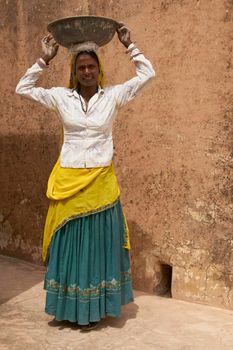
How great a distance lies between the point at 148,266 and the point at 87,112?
152 cm

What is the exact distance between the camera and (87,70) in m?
3.26

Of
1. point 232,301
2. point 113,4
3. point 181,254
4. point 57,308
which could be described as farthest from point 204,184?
point 113,4

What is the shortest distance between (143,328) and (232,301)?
0.72 meters

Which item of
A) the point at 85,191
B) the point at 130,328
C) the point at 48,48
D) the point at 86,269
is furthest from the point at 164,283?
the point at 48,48

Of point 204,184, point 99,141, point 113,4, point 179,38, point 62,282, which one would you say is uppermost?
point 113,4

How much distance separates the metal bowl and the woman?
0.07 metres

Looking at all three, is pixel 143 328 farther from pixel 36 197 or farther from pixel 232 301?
pixel 36 197

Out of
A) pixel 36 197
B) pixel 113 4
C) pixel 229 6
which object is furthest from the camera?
pixel 36 197

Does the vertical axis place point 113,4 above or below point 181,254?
above

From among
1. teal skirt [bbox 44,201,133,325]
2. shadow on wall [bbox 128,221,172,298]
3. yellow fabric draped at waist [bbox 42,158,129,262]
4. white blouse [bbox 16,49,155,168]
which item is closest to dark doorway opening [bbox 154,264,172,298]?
shadow on wall [bbox 128,221,172,298]

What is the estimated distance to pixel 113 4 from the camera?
4285 mm

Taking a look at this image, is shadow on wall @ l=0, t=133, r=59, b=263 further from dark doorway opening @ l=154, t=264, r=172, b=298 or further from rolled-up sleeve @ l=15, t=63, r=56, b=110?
rolled-up sleeve @ l=15, t=63, r=56, b=110

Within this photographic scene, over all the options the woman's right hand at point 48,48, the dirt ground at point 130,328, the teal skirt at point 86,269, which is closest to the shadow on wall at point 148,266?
the dirt ground at point 130,328

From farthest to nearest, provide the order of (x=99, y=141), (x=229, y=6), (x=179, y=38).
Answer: (x=179, y=38)
(x=229, y=6)
(x=99, y=141)
